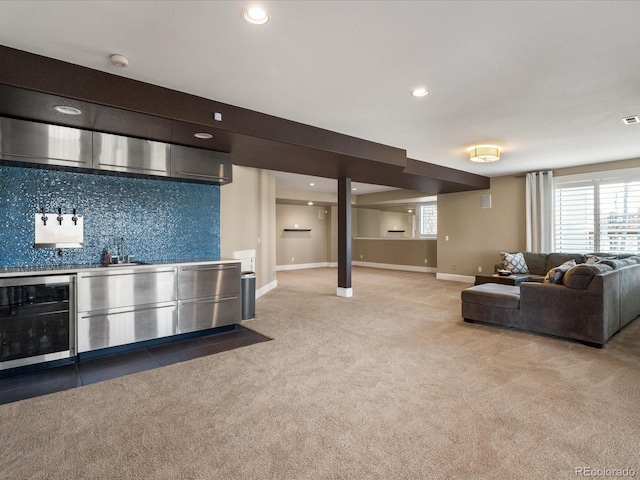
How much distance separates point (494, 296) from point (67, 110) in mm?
5141

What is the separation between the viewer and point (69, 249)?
3.75m

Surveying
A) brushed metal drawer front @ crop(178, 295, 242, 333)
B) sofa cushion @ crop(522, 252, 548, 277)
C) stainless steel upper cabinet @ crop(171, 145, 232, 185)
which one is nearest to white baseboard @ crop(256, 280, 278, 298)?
brushed metal drawer front @ crop(178, 295, 242, 333)

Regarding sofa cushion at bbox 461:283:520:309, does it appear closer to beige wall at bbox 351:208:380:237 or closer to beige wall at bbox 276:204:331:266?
beige wall at bbox 276:204:331:266

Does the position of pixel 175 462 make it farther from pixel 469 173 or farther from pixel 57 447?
pixel 469 173

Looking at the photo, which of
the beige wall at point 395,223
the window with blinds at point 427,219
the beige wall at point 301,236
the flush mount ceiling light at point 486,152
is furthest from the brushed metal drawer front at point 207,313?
the beige wall at point 395,223

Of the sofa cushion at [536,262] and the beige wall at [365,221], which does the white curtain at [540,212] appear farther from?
the beige wall at [365,221]

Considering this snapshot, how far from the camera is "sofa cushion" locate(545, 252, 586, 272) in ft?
21.5

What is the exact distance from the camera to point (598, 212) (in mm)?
6844

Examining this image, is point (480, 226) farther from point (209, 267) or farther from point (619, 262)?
point (209, 267)

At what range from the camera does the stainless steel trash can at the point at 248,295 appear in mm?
4868

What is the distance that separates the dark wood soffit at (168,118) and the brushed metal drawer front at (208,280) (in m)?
1.52

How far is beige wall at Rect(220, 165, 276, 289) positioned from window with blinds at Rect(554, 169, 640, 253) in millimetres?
6290

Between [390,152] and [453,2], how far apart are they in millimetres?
3532

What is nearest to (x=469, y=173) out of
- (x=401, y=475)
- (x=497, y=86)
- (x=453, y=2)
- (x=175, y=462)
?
(x=497, y=86)
